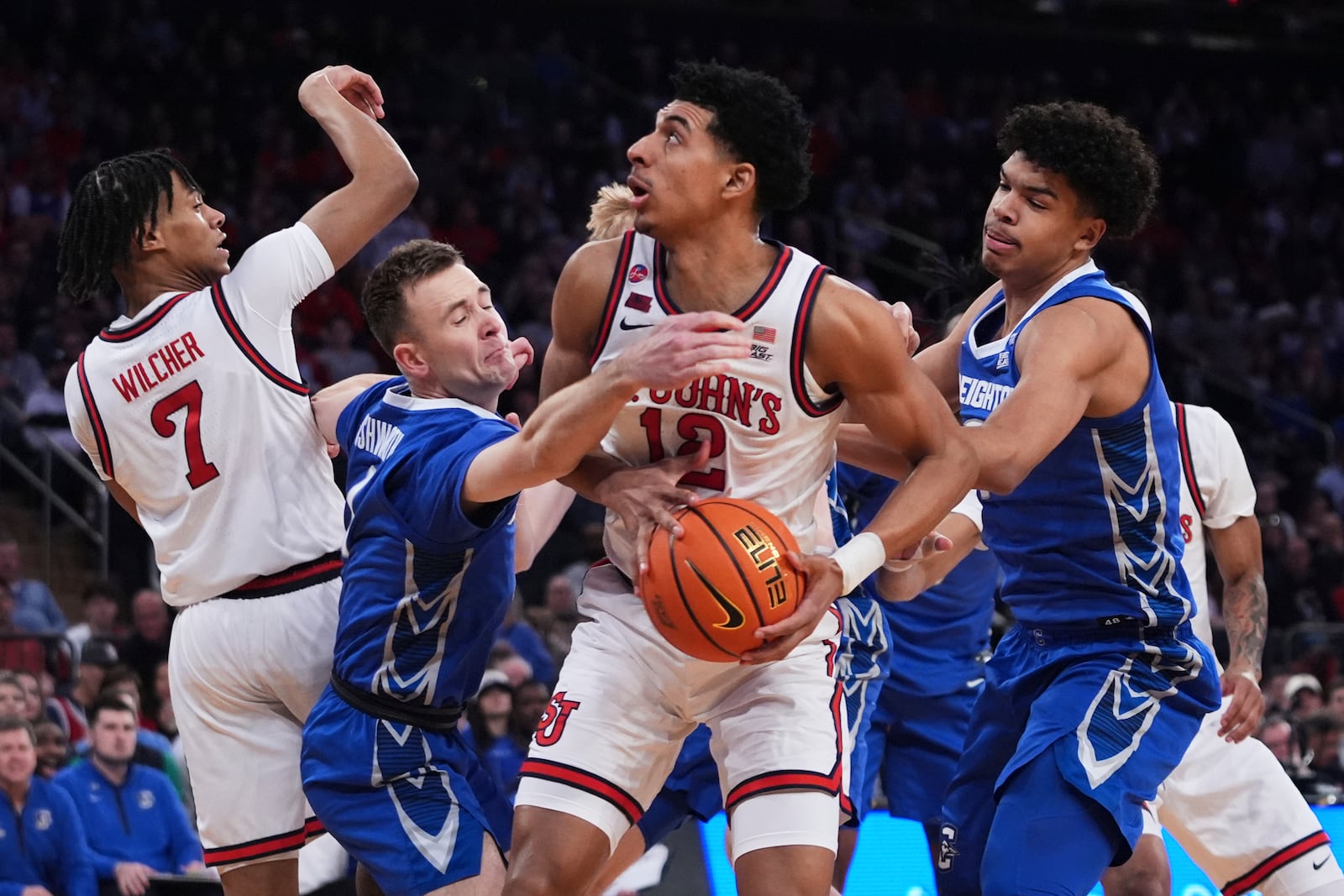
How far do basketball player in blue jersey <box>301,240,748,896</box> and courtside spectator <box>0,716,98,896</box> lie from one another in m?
3.27

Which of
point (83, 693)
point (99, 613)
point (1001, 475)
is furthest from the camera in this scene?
point (99, 613)

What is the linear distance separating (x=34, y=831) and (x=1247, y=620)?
487 cm

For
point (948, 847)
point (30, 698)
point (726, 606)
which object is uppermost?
point (726, 606)

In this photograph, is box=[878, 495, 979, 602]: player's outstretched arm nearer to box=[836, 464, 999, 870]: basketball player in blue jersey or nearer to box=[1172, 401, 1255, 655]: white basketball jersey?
box=[1172, 401, 1255, 655]: white basketball jersey

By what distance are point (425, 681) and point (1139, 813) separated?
1790 millimetres

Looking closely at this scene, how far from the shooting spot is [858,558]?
3631 millimetres

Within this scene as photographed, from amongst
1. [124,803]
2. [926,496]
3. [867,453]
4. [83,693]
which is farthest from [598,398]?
[83,693]

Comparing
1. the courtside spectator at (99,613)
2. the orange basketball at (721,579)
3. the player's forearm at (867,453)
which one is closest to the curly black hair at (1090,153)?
the player's forearm at (867,453)

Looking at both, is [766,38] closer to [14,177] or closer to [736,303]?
[14,177]

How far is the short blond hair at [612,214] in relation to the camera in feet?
17.2

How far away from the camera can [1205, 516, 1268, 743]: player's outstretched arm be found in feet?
15.4

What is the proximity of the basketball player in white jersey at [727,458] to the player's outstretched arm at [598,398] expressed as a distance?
0.18 meters

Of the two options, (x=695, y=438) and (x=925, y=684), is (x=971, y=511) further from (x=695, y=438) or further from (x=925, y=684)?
(x=925, y=684)

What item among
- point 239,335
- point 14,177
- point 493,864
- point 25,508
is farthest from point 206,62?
point 493,864
